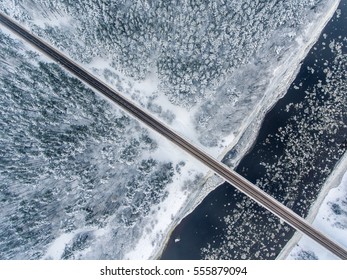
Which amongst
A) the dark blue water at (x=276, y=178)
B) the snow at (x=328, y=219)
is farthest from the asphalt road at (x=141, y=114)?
the dark blue water at (x=276, y=178)

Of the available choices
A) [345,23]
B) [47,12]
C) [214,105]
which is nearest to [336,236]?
[214,105]

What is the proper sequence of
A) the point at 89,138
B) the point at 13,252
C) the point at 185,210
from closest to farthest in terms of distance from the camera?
the point at 13,252 < the point at 89,138 < the point at 185,210

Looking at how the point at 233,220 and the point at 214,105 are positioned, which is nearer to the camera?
the point at 214,105

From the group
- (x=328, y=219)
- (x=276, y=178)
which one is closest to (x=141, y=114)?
(x=276, y=178)

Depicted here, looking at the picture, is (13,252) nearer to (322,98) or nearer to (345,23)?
(322,98)

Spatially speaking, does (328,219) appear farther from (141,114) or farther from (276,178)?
(141,114)

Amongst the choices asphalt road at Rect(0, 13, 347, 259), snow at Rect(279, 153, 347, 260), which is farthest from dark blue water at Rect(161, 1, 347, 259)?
asphalt road at Rect(0, 13, 347, 259)

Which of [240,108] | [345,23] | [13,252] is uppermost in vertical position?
[345,23]

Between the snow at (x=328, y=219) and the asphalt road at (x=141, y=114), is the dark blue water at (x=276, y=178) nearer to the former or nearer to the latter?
the snow at (x=328, y=219)
